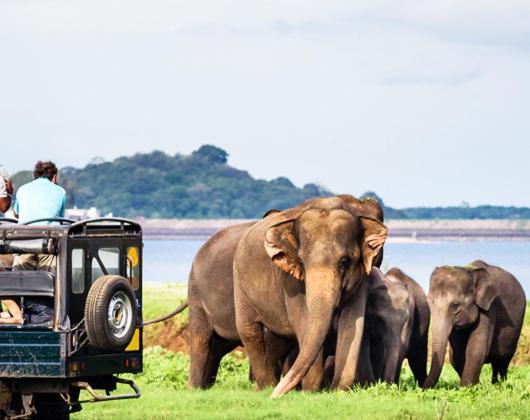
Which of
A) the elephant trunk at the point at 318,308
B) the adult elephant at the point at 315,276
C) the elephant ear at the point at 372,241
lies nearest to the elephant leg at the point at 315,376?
the adult elephant at the point at 315,276

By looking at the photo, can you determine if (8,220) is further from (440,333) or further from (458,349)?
(458,349)

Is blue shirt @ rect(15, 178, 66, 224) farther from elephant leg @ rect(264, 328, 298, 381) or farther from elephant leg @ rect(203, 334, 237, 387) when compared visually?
elephant leg @ rect(203, 334, 237, 387)

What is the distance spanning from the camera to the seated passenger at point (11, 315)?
15414mm

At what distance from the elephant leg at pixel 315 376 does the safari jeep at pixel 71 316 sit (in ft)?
17.4

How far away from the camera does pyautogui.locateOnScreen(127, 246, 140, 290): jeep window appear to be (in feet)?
53.0

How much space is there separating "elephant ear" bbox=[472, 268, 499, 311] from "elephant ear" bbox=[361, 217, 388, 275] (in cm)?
614

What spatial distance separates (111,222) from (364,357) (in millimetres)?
6818

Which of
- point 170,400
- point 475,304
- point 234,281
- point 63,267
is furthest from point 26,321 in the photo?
point 475,304

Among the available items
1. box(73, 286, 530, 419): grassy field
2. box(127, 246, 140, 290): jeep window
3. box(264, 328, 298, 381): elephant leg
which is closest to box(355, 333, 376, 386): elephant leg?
box(73, 286, 530, 419): grassy field

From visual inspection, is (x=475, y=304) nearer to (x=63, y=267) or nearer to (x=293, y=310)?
(x=293, y=310)

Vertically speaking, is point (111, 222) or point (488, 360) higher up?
point (111, 222)

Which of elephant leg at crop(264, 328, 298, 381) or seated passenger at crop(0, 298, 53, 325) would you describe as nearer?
seated passenger at crop(0, 298, 53, 325)

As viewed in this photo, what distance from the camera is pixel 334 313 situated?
67.8 ft

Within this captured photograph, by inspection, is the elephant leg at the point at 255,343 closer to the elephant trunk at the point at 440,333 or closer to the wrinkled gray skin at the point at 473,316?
the elephant trunk at the point at 440,333
